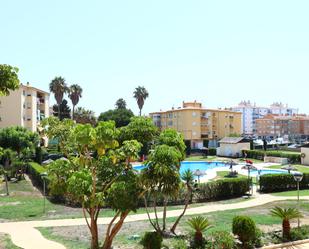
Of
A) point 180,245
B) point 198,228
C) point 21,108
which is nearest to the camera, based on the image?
point 180,245

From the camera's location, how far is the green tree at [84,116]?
328 ft

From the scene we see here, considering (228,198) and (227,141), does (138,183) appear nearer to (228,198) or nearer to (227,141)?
(228,198)

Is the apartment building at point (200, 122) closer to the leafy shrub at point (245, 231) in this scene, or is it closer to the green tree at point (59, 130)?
the leafy shrub at point (245, 231)

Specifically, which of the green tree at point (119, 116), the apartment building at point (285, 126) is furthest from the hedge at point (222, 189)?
the apartment building at point (285, 126)

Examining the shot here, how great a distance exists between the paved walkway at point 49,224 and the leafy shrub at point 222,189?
1764 mm

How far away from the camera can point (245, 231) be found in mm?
15336

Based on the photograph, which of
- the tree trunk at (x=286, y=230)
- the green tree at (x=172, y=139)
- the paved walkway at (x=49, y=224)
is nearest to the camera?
the green tree at (x=172, y=139)

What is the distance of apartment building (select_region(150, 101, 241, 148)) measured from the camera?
88.9 metres

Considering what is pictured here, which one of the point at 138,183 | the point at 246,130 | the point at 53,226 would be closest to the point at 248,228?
the point at 138,183

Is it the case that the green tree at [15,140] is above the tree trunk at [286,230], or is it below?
above

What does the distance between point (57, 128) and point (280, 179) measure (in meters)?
26.2

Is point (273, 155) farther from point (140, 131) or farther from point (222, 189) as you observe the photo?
point (140, 131)

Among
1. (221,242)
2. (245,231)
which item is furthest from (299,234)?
(221,242)

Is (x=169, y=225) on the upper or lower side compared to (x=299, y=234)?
lower
